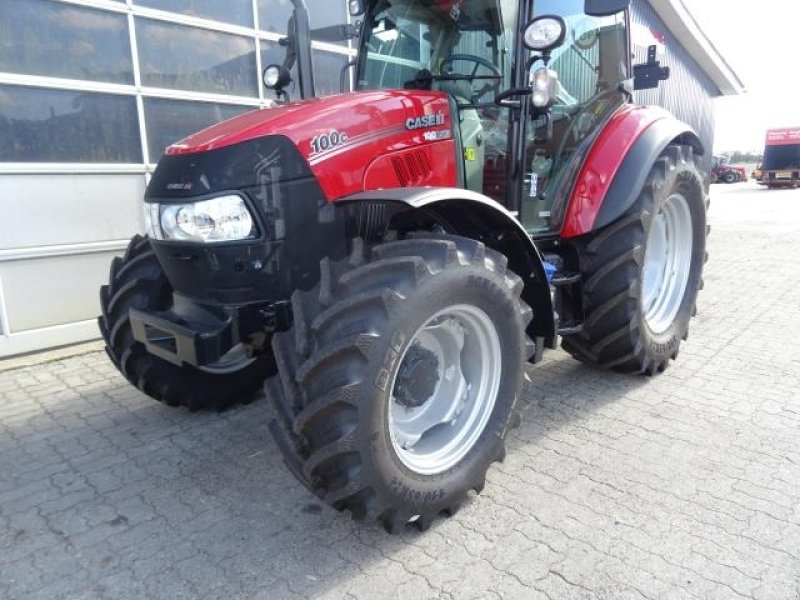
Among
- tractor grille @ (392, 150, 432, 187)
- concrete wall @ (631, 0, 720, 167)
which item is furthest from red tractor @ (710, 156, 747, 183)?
tractor grille @ (392, 150, 432, 187)

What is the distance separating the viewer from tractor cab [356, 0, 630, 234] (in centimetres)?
303

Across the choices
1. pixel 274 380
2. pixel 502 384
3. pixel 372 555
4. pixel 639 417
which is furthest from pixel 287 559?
pixel 639 417

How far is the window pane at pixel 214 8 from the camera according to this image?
5.17 m

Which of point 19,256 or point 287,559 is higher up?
point 19,256

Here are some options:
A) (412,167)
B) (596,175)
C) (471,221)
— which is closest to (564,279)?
(596,175)

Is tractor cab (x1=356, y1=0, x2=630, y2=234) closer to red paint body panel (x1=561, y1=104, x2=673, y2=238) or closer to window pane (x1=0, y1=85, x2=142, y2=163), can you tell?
red paint body panel (x1=561, y1=104, x2=673, y2=238)

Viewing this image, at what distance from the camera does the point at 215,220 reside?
232cm

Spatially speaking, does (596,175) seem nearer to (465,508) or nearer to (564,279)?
(564,279)

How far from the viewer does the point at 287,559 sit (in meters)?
2.23

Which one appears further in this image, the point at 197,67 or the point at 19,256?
the point at 197,67

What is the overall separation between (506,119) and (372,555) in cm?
220

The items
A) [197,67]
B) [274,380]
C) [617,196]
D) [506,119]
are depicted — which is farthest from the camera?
[197,67]

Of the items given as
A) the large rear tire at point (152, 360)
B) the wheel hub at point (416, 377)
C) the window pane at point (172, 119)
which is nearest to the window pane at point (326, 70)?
the window pane at point (172, 119)

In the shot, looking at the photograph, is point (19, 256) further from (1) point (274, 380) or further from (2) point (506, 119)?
(2) point (506, 119)
